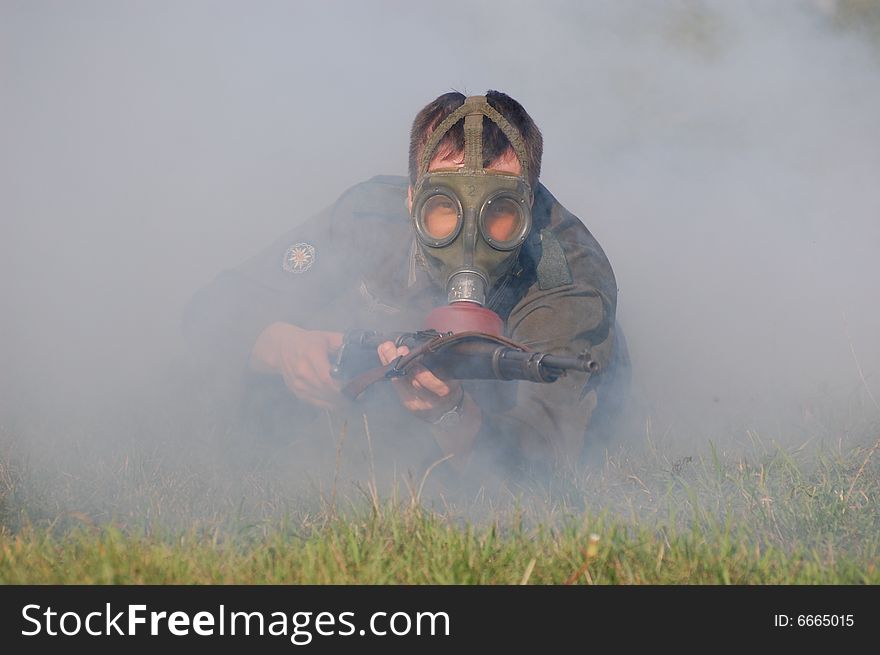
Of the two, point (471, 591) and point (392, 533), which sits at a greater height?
point (392, 533)

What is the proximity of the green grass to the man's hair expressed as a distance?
1.01 m

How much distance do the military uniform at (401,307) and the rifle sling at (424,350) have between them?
39 centimetres

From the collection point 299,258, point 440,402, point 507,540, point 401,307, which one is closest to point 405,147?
point 299,258

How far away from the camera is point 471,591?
2.03 m

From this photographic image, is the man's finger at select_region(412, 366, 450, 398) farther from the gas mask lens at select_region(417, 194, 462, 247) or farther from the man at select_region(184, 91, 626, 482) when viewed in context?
the gas mask lens at select_region(417, 194, 462, 247)

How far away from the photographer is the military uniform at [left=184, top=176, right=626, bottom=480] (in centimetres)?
330

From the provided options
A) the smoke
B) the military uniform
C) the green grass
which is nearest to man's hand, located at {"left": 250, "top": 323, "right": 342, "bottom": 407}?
the military uniform

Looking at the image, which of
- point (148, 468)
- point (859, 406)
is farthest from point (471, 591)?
point (859, 406)

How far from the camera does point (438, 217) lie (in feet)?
10.3

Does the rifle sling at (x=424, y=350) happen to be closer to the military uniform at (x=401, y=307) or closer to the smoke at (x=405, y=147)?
the military uniform at (x=401, y=307)

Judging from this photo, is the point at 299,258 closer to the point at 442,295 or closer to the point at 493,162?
the point at 442,295

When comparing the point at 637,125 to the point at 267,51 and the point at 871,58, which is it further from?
the point at 267,51

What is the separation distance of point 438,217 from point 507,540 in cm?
108

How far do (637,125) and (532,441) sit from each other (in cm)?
310
